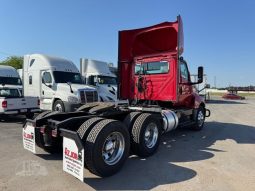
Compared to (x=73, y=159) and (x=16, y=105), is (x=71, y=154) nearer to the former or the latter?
(x=73, y=159)

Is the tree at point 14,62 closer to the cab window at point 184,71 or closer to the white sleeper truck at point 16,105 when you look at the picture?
the white sleeper truck at point 16,105

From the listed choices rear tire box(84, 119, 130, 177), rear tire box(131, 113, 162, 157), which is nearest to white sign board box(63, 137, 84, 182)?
rear tire box(84, 119, 130, 177)

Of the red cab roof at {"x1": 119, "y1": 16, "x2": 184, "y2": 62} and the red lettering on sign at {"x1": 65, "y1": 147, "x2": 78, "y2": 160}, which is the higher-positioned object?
the red cab roof at {"x1": 119, "y1": 16, "x2": 184, "y2": 62}

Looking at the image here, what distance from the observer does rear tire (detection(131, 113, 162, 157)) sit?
582 centimetres

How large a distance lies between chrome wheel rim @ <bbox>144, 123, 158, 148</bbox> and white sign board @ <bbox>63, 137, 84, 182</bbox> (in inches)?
87.2

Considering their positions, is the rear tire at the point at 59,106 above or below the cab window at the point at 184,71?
below

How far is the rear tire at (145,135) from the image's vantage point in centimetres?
582

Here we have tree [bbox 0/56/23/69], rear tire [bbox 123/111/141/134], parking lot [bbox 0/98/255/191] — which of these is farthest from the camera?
tree [bbox 0/56/23/69]

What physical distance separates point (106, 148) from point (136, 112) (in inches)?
69.7

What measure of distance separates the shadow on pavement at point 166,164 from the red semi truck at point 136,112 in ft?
0.74

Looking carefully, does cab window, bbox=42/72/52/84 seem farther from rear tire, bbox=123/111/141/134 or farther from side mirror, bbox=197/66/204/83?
rear tire, bbox=123/111/141/134

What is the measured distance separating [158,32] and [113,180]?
5.70m

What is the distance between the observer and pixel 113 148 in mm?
5062

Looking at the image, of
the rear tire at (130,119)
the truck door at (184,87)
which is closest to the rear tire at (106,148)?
the rear tire at (130,119)
